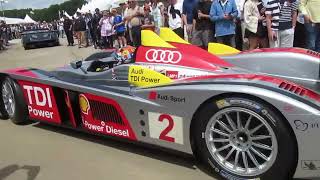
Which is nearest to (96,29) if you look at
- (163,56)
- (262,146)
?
(163,56)

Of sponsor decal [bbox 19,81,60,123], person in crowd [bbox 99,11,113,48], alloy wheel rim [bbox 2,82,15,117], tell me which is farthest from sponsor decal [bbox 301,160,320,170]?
person in crowd [bbox 99,11,113,48]

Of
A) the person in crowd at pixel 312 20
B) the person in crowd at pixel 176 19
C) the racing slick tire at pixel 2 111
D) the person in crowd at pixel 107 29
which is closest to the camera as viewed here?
the racing slick tire at pixel 2 111

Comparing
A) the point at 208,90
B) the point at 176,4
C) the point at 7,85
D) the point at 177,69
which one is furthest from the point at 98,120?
the point at 176,4

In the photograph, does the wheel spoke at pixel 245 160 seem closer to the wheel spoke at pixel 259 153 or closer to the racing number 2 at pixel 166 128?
the wheel spoke at pixel 259 153

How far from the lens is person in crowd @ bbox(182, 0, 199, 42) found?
30.0ft

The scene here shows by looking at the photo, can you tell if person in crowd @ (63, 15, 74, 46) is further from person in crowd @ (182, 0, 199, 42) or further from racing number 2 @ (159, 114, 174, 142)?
racing number 2 @ (159, 114, 174, 142)

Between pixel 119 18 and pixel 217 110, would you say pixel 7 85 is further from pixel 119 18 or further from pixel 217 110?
pixel 119 18

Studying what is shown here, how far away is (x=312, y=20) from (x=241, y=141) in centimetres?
410

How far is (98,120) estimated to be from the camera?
4500mm

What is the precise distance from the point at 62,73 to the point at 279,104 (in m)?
2.99

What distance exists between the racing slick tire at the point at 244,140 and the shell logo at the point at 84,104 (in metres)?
1.37

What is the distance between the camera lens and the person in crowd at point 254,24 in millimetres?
7535

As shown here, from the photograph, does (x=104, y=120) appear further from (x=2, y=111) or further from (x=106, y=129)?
(x=2, y=111)

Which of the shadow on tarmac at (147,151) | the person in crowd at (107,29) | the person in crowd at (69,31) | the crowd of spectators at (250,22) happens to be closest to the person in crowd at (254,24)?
the crowd of spectators at (250,22)
